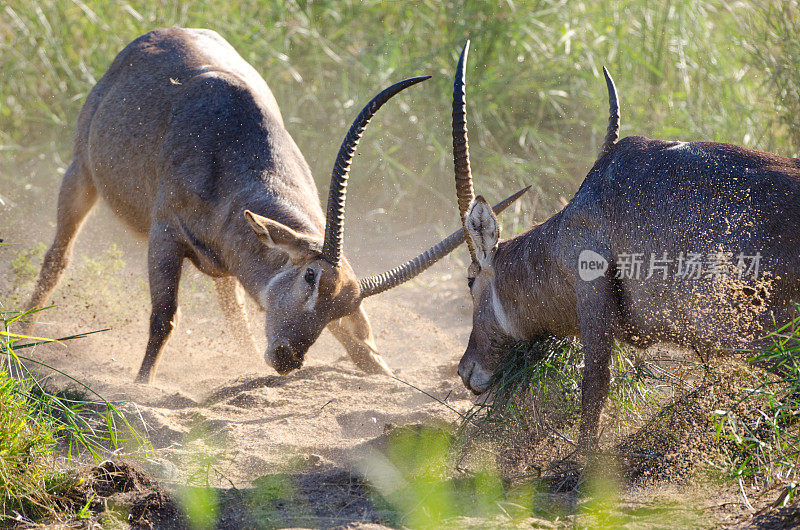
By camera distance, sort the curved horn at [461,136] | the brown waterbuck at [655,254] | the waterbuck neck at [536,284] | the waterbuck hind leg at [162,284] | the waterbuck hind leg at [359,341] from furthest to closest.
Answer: the waterbuck hind leg at [359,341] → the waterbuck hind leg at [162,284] → the curved horn at [461,136] → the waterbuck neck at [536,284] → the brown waterbuck at [655,254]

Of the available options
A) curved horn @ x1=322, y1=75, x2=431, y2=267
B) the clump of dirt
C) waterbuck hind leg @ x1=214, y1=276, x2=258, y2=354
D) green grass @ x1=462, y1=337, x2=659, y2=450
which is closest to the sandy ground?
waterbuck hind leg @ x1=214, y1=276, x2=258, y2=354

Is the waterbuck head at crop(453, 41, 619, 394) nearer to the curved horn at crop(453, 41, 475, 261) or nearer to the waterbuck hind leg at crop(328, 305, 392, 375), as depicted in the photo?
the curved horn at crop(453, 41, 475, 261)

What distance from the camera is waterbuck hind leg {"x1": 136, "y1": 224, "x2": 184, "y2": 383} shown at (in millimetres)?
5250

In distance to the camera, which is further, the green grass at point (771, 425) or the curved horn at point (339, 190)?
the curved horn at point (339, 190)

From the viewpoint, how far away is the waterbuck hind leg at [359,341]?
217 inches

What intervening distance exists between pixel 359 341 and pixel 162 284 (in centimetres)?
133

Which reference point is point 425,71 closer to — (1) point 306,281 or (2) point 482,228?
(1) point 306,281

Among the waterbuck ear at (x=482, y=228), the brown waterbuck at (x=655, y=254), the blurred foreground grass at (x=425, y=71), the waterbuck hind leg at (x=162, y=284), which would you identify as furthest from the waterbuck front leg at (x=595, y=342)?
the blurred foreground grass at (x=425, y=71)

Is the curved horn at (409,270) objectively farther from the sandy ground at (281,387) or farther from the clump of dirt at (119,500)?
the clump of dirt at (119,500)

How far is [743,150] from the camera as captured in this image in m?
3.44

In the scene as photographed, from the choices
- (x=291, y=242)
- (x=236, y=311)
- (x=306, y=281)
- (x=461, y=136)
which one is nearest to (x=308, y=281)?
(x=306, y=281)

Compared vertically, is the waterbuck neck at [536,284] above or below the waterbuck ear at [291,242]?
above

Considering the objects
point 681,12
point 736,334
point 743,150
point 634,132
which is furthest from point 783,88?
point 736,334

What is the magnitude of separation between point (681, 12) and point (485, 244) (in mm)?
5701
